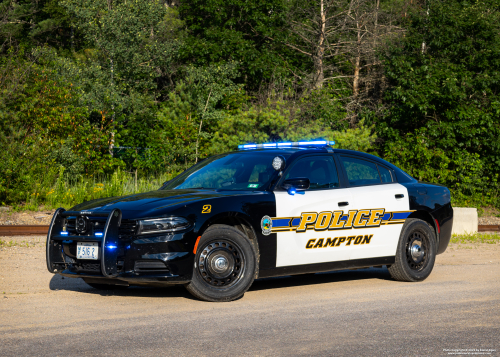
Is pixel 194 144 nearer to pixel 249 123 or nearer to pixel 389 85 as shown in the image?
pixel 249 123

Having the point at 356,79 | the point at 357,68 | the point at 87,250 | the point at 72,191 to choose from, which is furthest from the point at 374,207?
the point at 357,68

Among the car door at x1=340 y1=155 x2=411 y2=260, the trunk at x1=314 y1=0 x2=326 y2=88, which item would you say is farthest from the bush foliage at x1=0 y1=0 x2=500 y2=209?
the car door at x1=340 y1=155 x2=411 y2=260

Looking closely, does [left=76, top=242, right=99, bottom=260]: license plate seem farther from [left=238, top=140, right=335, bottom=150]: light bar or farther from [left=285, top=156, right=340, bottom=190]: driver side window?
[left=238, top=140, right=335, bottom=150]: light bar

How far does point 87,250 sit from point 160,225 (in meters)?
0.79

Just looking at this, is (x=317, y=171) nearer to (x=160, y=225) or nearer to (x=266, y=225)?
(x=266, y=225)

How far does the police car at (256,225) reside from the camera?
6.22 metres

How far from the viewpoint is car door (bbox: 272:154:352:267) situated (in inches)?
276

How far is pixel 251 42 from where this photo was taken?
3089cm

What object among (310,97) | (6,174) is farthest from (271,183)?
(310,97)

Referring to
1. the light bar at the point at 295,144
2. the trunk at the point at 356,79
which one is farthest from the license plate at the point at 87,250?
the trunk at the point at 356,79

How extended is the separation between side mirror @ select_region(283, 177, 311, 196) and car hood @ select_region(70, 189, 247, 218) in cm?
46

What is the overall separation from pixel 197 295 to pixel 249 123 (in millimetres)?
14919

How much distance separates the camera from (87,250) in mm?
6363

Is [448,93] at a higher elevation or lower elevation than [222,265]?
higher
